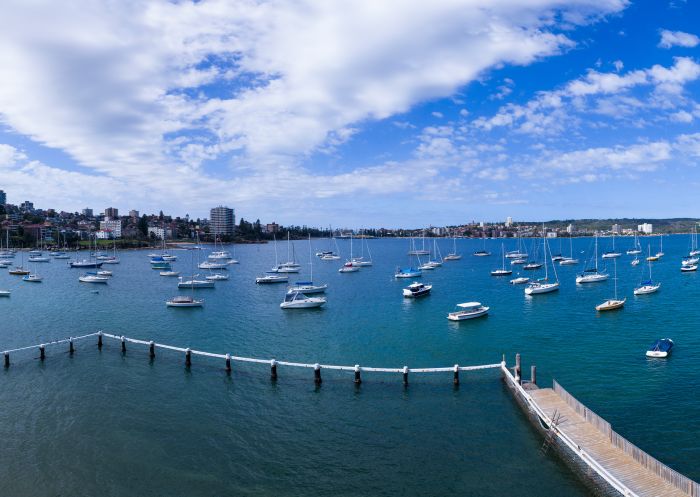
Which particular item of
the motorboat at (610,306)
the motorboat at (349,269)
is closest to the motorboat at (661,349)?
the motorboat at (610,306)

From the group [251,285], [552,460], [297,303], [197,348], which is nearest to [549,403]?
[552,460]

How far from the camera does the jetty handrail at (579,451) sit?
19.8m

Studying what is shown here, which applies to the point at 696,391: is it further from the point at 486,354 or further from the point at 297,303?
the point at 297,303

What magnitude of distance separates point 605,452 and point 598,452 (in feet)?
1.04

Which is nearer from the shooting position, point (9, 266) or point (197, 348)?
point (197, 348)

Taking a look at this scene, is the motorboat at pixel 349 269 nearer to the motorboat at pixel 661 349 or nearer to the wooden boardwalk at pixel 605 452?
the motorboat at pixel 661 349

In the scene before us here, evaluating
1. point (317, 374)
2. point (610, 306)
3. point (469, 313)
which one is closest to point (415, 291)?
point (469, 313)

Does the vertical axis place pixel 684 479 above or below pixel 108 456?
above

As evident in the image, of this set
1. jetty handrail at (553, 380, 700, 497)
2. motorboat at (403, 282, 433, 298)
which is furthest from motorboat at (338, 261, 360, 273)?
jetty handrail at (553, 380, 700, 497)

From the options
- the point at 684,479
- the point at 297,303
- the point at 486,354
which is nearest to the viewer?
the point at 684,479

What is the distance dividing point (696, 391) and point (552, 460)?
654 inches

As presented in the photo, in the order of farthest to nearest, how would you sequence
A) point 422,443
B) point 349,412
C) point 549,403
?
point 349,412
point 549,403
point 422,443

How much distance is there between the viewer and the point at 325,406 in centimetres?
3178

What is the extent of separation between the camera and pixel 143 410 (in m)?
31.5
